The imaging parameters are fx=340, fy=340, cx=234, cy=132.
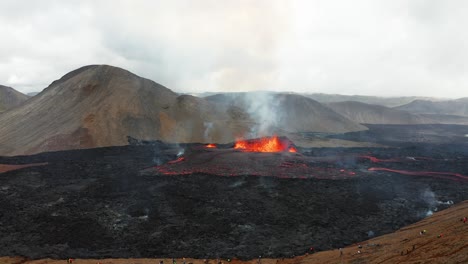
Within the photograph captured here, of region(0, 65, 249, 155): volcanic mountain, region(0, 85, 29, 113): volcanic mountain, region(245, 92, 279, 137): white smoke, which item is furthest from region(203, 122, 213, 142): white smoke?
region(0, 85, 29, 113): volcanic mountain

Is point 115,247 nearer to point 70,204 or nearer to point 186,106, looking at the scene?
point 70,204

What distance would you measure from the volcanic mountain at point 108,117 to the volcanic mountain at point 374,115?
10085 cm

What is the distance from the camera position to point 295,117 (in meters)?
135

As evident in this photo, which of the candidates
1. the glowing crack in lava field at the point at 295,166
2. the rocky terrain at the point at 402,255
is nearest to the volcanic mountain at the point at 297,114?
the glowing crack in lava field at the point at 295,166

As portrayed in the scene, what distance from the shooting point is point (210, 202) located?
124 feet

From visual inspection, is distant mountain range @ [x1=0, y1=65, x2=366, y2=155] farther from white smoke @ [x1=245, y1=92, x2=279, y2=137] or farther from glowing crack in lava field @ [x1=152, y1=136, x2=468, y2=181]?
glowing crack in lava field @ [x1=152, y1=136, x2=468, y2=181]

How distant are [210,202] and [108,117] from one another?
51.9 m

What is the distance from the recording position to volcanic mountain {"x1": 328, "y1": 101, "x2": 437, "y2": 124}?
180375 mm

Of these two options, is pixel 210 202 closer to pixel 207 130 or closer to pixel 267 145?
pixel 267 145

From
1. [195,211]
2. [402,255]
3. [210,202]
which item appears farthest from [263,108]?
[402,255]

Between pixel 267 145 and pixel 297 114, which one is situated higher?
pixel 297 114

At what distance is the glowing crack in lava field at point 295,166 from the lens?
167 ft

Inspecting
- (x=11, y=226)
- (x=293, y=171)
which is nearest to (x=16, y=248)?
(x=11, y=226)

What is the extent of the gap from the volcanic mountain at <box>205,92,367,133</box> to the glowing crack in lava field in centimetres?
6043
